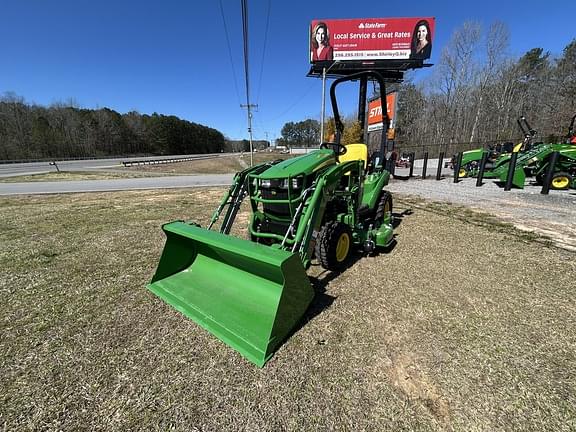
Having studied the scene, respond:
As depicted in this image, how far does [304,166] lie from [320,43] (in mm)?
→ 24351

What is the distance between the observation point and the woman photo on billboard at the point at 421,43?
22.2 m

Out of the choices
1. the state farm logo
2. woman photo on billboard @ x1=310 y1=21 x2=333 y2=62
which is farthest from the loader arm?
the state farm logo

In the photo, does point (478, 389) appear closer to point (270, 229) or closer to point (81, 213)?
point (270, 229)

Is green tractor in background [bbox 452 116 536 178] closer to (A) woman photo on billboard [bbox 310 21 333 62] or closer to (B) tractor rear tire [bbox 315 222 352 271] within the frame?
Answer: (B) tractor rear tire [bbox 315 222 352 271]

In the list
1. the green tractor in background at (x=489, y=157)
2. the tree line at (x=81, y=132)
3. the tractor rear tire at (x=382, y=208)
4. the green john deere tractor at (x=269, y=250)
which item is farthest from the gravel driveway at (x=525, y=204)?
the tree line at (x=81, y=132)

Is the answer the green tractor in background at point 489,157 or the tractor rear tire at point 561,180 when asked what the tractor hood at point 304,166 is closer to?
the tractor rear tire at point 561,180

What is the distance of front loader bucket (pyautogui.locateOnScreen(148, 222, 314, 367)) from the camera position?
7.15 feet

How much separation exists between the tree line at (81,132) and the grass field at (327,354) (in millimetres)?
54754

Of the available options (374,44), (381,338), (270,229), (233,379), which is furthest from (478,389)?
(374,44)

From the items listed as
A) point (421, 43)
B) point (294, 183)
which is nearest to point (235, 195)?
point (294, 183)

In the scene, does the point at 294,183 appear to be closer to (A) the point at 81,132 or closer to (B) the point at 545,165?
(B) the point at 545,165

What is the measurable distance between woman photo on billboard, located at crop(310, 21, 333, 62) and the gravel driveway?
17558 millimetres

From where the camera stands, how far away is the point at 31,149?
4272cm

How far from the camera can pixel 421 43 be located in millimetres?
22375
